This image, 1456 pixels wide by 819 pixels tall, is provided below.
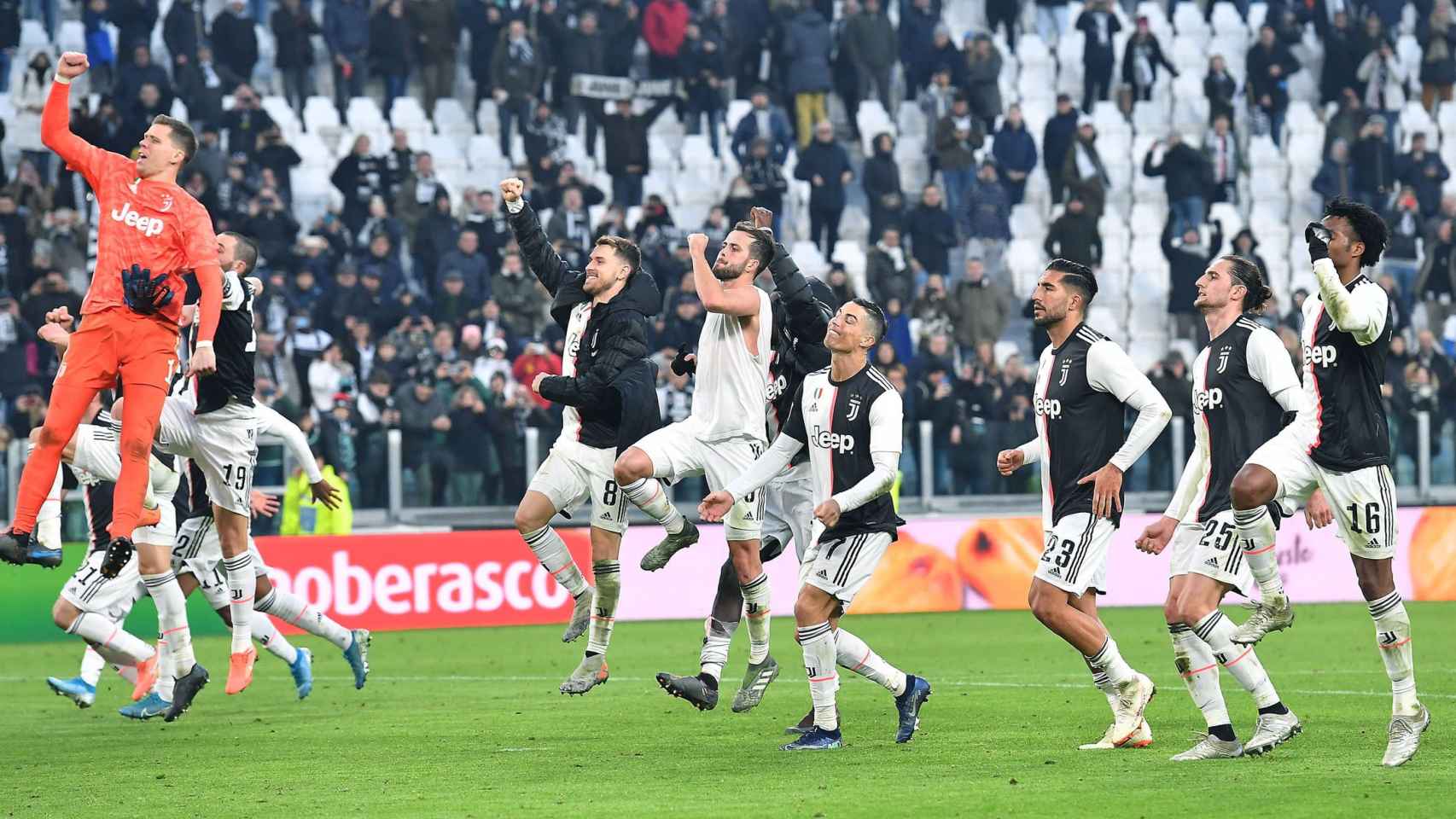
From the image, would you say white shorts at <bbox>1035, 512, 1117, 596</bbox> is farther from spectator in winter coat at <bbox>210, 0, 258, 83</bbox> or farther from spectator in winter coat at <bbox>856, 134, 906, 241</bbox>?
spectator in winter coat at <bbox>210, 0, 258, 83</bbox>

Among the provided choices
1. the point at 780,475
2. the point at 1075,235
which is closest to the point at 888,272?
the point at 1075,235

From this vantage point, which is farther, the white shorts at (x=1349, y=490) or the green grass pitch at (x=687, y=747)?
the white shorts at (x=1349, y=490)

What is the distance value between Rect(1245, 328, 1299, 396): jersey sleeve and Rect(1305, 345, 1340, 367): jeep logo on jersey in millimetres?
406

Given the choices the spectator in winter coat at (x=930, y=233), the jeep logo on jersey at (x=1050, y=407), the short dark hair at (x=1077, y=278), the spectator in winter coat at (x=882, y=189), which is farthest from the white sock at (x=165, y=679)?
the spectator in winter coat at (x=882, y=189)

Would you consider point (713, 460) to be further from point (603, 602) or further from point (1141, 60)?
point (1141, 60)

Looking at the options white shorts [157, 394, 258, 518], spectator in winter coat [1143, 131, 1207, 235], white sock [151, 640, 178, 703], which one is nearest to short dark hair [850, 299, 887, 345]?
white shorts [157, 394, 258, 518]

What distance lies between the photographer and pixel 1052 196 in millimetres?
27234

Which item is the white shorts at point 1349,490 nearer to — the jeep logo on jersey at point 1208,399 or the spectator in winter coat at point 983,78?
the jeep logo on jersey at point 1208,399

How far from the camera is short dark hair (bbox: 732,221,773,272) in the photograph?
10.8 m

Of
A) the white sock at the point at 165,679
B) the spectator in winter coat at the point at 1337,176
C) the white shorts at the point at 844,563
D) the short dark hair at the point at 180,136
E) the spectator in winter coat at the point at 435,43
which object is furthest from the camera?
the spectator in winter coat at the point at 1337,176

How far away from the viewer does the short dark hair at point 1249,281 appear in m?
9.94

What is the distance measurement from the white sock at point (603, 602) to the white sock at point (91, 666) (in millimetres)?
3811

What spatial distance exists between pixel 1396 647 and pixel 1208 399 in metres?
1.56

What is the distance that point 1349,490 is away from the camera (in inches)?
360
